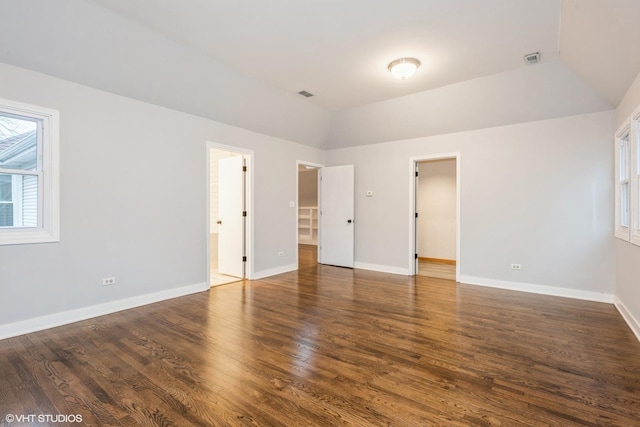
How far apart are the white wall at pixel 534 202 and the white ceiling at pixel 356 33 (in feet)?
4.19

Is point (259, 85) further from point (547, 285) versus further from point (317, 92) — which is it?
point (547, 285)

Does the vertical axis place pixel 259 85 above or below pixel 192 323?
above

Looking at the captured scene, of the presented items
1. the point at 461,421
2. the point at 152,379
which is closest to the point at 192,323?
the point at 152,379

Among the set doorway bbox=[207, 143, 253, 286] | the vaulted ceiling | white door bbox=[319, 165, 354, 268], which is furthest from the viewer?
white door bbox=[319, 165, 354, 268]

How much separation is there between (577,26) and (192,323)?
4.80 meters

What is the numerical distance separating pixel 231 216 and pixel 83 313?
257 centimetres

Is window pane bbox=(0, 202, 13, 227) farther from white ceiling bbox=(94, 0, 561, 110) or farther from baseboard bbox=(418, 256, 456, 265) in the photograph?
baseboard bbox=(418, 256, 456, 265)

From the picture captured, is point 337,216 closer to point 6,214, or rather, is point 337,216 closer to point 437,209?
point 437,209

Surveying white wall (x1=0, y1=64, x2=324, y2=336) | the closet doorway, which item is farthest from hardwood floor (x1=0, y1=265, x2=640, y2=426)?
the closet doorway

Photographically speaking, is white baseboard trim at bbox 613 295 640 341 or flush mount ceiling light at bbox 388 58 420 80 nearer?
white baseboard trim at bbox 613 295 640 341

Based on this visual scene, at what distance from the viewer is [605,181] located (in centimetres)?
418

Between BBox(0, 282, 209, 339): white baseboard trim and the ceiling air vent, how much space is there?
526 centimetres

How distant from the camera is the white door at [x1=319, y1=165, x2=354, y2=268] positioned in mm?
6410

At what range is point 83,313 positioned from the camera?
135 inches
